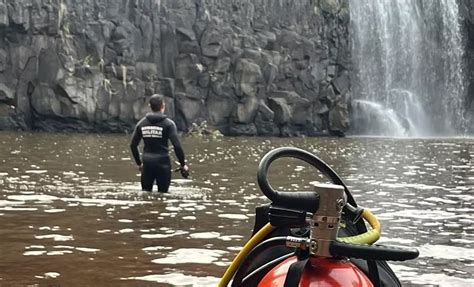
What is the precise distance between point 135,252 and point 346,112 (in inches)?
1819

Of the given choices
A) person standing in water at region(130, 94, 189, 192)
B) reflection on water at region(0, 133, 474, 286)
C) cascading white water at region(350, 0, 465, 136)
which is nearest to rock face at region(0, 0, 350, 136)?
cascading white water at region(350, 0, 465, 136)

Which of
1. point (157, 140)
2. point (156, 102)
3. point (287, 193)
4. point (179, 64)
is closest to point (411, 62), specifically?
point (179, 64)

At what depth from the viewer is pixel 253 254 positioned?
9.41ft

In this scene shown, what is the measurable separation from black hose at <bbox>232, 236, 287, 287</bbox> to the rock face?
41066 millimetres

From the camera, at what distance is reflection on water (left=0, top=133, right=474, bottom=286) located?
6.55 m

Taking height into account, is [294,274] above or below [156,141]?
above

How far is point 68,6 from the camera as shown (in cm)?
4453

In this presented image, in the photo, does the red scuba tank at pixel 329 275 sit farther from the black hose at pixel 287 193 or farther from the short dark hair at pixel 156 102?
the short dark hair at pixel 156 102

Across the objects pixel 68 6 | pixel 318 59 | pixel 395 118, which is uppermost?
pixel 68 6

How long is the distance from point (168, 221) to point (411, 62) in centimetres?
5352

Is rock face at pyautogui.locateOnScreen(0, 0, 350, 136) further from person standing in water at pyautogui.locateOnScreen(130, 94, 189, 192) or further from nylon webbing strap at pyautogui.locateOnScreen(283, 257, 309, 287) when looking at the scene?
nylon webbing strap at pyautogui.locateOnScreen(283, 257, 309, 287)

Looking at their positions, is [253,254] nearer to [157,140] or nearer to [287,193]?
[287,193]

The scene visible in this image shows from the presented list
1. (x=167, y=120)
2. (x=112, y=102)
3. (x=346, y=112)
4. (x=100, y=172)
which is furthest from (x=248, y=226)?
(x=346, y=112)

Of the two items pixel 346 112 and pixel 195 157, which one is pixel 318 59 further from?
pixel 195 157
